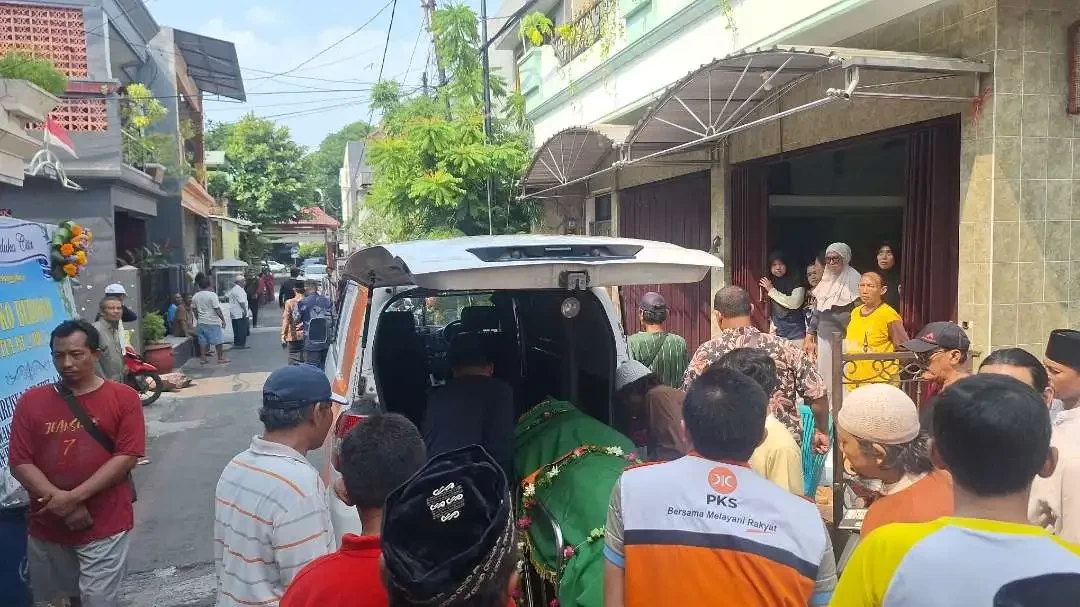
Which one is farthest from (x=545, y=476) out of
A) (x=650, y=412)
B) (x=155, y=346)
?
(x=155, y=346)

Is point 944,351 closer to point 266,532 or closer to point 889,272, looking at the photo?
point 266,532

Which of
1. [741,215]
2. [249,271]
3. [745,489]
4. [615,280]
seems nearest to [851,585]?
[745,489]

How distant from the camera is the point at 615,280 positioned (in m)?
3.32

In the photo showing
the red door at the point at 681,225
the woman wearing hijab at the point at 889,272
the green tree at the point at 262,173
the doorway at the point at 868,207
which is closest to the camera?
the doorway at the point at 868,207

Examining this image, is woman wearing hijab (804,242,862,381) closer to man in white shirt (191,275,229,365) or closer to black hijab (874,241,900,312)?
black hijab (874,241,900,312)

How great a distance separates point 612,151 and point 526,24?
396 cm

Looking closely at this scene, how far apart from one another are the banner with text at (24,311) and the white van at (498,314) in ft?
6.42

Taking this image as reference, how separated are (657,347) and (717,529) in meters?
3.52

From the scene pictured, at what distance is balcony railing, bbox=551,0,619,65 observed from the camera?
11047 mm

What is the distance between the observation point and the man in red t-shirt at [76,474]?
3492 millimetres

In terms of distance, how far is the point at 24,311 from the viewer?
544cm

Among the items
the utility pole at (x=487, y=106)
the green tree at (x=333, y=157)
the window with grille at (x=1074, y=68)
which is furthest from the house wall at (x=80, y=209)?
the green tree at (x=333, y=157)

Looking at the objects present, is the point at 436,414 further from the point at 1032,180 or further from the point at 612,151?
the point at 612,151

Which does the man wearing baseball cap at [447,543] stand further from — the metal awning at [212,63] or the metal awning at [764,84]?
the metal awning at [212,63]
